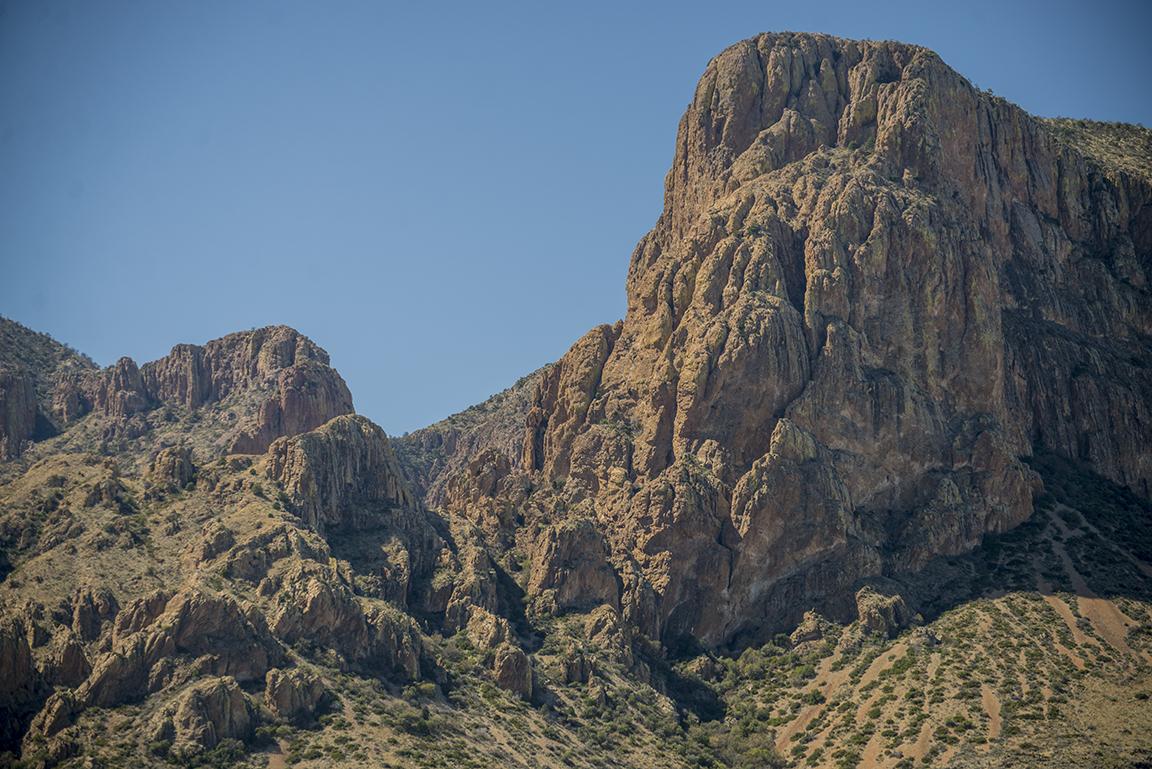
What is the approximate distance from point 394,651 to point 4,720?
141 feet

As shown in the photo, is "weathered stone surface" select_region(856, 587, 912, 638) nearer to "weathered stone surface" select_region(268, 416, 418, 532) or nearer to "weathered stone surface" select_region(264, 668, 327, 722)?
"weathered stone surface" select_region(268, 416, 418, 532)

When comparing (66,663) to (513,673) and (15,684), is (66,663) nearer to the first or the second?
(15,684)

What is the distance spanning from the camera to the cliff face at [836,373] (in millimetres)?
163250

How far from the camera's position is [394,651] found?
143000mm

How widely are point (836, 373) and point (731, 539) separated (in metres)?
27.7

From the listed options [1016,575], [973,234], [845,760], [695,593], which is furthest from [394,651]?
[973,234]

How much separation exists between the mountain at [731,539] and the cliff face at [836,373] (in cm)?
50

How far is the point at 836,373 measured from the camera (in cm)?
16925

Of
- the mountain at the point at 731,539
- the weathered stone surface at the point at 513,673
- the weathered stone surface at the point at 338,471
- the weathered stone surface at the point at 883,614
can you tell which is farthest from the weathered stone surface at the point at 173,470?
the weathered stone surface at the point at 883,614

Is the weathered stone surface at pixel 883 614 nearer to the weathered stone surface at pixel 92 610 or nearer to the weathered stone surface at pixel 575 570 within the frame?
the weathered stone surface at pixel 575 570

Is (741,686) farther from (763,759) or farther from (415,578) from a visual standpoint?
(415,578)

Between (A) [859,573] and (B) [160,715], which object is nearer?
(B) [160,715]

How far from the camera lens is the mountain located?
129 meters

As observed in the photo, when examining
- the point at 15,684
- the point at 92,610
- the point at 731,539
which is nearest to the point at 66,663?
the point at 15,684
